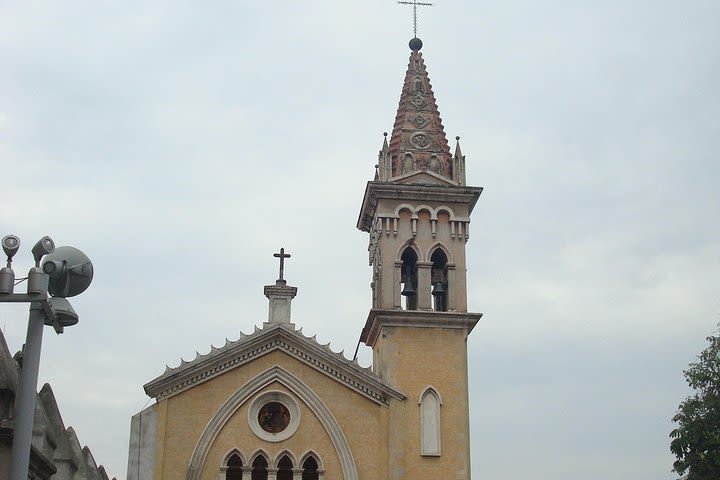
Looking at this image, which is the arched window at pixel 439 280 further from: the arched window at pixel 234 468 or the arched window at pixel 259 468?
the arched window at pixel 234 468

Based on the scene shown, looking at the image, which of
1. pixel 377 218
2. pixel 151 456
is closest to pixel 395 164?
pixel 377 218

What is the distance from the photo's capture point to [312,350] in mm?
28500

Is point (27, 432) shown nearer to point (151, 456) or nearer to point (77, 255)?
point (77, 255)

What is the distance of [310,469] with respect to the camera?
27781 mm

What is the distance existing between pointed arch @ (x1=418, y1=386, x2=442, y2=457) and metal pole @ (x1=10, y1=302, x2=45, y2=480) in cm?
1879

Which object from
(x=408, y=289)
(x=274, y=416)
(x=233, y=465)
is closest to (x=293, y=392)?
(x=274, y=416)

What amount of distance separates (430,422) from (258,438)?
4880mm

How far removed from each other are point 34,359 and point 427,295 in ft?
66.3

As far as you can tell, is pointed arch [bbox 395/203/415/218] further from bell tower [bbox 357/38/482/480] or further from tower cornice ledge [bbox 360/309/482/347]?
tower cornice ledge [bbox 360/309/482/347]

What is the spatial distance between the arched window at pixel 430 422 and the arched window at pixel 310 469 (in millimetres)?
2999

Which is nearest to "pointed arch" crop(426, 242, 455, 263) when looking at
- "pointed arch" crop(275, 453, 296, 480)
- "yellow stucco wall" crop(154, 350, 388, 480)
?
"yellow stucco wall" crop(154, 350, 388, 480)

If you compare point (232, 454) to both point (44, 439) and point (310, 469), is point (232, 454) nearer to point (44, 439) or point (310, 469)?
point (310, 469)

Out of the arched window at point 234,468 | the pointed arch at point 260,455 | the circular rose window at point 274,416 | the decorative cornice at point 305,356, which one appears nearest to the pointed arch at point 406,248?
the decorative cornice at point 305,356

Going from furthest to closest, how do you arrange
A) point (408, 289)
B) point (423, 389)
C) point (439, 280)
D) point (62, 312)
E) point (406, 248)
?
point (439, 280) < point (408, 289) < point (406, 248) < point (423, 389) < point (62, 312)
